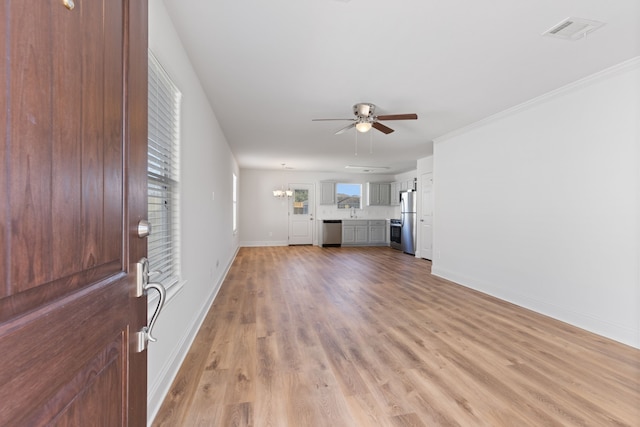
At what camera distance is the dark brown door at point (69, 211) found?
41 centimetres

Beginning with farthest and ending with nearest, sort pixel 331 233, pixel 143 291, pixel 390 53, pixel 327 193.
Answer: pixel 327 193, pixel 331 233, pixel 390 53, pixel 143 291

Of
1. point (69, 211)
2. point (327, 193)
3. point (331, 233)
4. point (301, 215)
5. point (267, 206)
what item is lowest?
point (331, 233)

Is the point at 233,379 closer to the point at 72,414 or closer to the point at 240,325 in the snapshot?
the point at 240,325

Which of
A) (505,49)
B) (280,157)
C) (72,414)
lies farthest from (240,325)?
(280,157)

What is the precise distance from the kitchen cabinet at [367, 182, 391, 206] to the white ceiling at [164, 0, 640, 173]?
5.22m

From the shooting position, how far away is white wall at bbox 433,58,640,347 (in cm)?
256

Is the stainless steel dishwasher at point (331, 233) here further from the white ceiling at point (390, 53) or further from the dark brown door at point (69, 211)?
the dark brown door at point (69, 211)

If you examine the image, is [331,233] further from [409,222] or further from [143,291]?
[143,291]

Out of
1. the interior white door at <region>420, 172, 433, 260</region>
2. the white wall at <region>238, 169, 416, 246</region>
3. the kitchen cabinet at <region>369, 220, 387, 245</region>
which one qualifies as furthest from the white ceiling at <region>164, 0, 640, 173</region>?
the kitchen cabinet at <region>369, 220, 387, 245</region>

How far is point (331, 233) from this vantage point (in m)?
8.87

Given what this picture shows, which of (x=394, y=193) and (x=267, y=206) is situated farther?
(x=394, y=193)

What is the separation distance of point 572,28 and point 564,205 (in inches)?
70.4

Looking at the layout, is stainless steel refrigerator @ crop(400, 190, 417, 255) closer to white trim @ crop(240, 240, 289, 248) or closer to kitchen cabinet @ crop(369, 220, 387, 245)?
kitchen cabinet @ crop(369, 220, 387, 245)

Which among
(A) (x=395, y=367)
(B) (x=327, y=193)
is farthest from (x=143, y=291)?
(B) (x=327, y=193)
